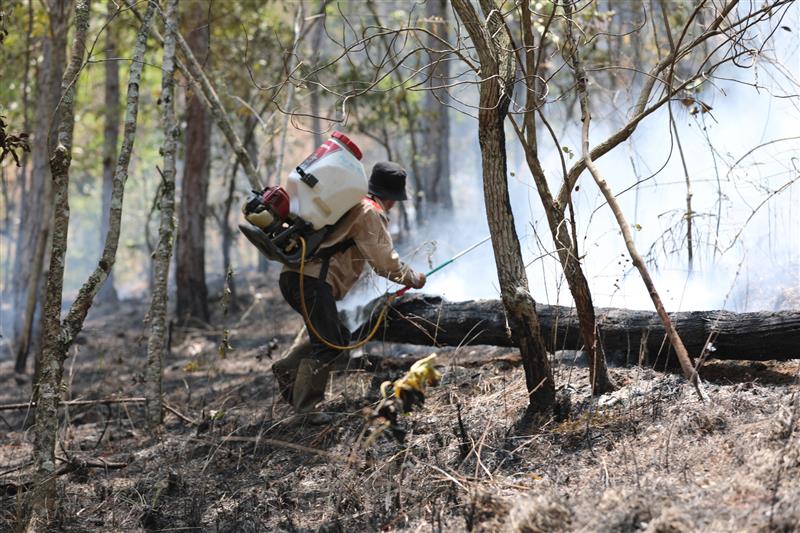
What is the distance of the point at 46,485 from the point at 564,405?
9.42 ft

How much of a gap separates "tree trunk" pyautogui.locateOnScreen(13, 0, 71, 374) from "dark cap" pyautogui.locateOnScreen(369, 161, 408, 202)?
5045mm

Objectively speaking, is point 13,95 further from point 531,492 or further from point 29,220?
point 531,492

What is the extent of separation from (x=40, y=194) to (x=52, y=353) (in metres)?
7.06

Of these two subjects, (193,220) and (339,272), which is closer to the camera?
(339,272)

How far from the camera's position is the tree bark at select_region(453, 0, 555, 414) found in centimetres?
445

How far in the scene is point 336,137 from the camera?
17.0 feet

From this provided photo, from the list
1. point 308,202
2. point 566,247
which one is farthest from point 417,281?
point 566,247

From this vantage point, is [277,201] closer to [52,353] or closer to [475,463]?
[52,353]

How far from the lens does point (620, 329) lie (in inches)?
201

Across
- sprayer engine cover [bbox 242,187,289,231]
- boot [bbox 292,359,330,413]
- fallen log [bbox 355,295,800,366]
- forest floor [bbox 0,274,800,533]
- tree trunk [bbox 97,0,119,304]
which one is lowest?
forest floor [bbox 0,274,800,533]

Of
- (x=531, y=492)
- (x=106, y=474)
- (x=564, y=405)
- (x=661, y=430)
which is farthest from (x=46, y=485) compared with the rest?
(x=661, y=430)

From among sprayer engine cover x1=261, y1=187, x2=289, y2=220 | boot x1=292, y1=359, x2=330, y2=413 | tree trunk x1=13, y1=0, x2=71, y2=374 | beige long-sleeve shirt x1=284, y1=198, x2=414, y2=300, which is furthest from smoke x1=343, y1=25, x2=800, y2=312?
tree trunk x1=13, y1=0, x2=71, y2=374

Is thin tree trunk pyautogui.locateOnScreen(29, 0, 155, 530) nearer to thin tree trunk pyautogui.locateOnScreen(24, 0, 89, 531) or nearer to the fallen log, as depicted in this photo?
thin tree trunk pyautogui.locateOnScreen(24, 0, 89, 531)

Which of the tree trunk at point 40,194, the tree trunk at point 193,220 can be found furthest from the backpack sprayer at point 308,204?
the tree trunk at point 193,220
